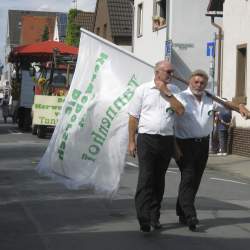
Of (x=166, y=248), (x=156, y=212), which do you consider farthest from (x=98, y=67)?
(x=166, y=248)

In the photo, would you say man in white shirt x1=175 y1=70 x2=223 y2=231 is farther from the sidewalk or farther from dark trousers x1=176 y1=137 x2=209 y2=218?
the sidewalk

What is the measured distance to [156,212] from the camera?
8266mm

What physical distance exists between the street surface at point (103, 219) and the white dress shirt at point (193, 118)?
1.11m

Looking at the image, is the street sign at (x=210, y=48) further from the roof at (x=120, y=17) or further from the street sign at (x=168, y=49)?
the roof at (x=120, y=17)

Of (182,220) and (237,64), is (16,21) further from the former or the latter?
(182,220)

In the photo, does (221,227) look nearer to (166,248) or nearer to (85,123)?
(166,248)

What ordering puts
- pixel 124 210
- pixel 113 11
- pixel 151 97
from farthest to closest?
pixel 113 11
pixel 124 210
pixel 151 97

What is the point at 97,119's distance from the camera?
8.84m

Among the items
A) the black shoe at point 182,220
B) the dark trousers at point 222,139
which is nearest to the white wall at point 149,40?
the dark trousers at point 222,139

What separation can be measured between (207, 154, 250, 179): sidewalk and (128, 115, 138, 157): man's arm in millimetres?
8392

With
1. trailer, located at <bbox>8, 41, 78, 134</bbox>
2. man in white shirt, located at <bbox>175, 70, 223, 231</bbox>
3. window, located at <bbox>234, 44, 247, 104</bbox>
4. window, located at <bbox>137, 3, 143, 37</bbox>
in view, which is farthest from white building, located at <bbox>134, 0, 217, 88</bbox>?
man in white shirt, located at <bbox>175, 70, 223, 231</bbox>

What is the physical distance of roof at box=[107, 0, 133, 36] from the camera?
1687 inches

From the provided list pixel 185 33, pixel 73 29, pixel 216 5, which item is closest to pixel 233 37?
pixel 216 5

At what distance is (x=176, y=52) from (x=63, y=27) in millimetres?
53073
